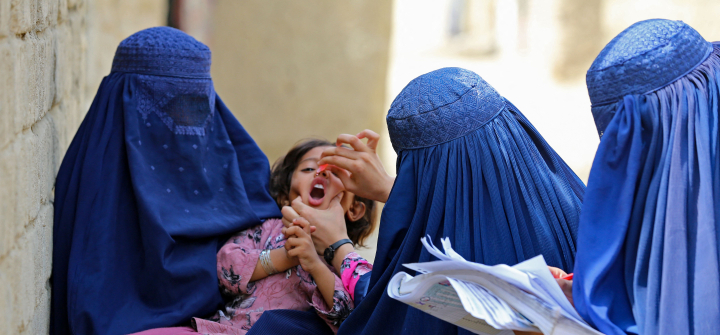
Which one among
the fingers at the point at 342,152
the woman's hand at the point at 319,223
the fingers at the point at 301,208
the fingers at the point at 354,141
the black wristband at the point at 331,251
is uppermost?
the fingers at the point at 354,141

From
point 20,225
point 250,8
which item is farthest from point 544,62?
point 20,225

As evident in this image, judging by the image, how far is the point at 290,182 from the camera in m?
2.50

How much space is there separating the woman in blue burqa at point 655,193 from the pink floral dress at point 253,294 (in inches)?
37.8

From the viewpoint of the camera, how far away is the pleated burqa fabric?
159 cm

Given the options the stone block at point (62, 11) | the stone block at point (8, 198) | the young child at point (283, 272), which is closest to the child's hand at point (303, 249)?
the young child at point (283, 272)

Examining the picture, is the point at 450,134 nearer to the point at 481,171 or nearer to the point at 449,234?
the point at 481,171

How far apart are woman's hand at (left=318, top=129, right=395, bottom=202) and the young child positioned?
0.52ft

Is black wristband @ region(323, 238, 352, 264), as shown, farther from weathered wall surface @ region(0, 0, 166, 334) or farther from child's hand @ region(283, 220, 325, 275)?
weathered wall surface @ region(0, 0, 166, 334)

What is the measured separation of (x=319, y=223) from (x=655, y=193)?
3.84 ft

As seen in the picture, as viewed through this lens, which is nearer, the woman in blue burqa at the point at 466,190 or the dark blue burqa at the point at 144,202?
the woman in blue burqa at the point at 466,190

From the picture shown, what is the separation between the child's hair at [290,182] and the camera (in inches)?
98.6

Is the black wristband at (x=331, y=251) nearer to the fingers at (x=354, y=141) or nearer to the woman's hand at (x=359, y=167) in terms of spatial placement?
the woman's hand at (x=359, y=167)

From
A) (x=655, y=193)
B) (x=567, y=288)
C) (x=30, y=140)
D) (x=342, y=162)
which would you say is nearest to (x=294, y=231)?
(x=342, y=162)

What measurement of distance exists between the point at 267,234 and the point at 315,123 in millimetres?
4008
